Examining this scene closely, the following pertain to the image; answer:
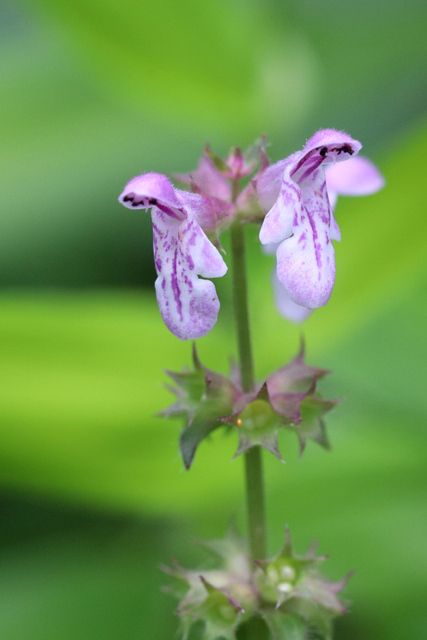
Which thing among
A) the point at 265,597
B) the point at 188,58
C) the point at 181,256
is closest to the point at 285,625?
the point at 265,597

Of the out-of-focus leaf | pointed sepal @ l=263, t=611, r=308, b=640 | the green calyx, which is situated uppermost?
the out-of-focus leaf

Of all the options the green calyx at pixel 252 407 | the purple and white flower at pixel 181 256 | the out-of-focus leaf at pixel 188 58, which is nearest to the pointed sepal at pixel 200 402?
the green calyx at pixel 252 407

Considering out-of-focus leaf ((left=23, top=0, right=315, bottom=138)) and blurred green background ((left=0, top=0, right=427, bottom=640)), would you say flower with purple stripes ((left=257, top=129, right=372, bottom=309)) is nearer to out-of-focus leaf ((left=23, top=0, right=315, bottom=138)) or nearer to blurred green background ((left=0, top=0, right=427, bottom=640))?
blurred green background ((left=0, top=0, right=427, bottom=640))

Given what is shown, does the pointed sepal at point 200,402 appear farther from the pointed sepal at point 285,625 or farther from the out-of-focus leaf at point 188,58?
the out-of-focus leaf at point 188,58

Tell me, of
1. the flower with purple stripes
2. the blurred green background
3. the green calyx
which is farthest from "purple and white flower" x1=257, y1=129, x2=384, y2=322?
the blurred green background

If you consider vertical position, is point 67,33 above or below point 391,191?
above

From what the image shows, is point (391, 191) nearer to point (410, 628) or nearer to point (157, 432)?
point (157, 432)

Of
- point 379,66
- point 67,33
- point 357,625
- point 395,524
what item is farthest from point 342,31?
point 357,625
